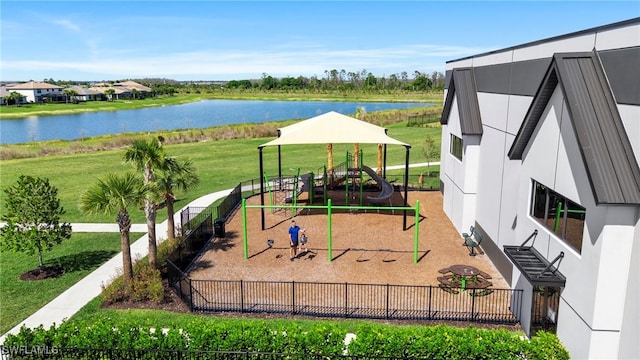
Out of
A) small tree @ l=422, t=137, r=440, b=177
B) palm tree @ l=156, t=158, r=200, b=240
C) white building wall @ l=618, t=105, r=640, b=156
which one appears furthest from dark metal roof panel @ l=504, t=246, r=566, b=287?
small tree @ l=422, t=137, r=440, b=177

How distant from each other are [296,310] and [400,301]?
3.41 metres

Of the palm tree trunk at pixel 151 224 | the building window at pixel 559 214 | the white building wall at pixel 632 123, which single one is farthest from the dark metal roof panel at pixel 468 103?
the palm tree trunk at pixel 151 224

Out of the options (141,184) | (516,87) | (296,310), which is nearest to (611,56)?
(516,87)

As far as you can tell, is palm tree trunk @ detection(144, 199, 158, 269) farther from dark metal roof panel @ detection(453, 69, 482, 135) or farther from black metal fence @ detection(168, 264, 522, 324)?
dark metal roof panel @ detection(453, 69, 482, 135)

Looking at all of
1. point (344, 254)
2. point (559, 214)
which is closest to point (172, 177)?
point (344, 254)

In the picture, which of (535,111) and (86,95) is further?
(86,95)

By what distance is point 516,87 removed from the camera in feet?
49.6

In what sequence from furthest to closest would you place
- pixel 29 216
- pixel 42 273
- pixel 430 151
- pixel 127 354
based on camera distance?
pixel 430 151, pixel 42 273, pixel 29 216, pixel 127 354

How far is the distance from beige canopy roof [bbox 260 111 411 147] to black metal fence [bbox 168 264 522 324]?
8.81 metres

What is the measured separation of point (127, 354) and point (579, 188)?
11.4m

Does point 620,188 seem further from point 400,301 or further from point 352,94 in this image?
point 352,94

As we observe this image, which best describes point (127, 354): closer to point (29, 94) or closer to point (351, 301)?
point (351, 301)

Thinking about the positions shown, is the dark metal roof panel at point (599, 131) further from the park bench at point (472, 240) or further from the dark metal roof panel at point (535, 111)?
the park bench at point (472, 240)

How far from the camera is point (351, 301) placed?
1461cm
